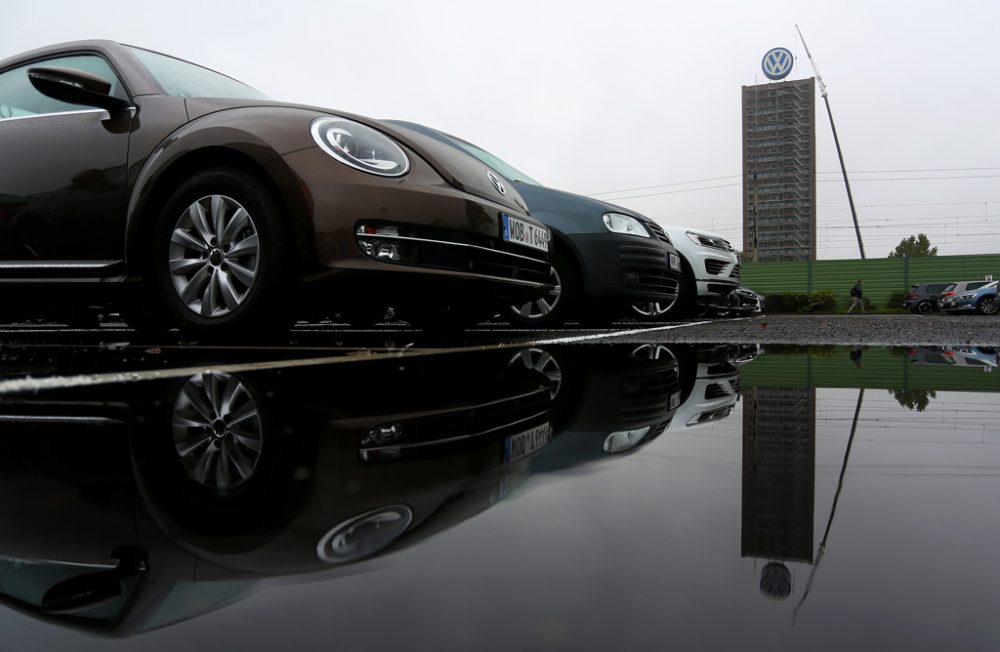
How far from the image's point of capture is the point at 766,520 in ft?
3.21

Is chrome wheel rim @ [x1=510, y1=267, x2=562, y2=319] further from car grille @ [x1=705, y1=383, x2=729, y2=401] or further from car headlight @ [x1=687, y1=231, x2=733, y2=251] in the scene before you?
car grille @ [x1=705, y1=383, x2=729, y2=401]

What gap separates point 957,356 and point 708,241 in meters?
5.26

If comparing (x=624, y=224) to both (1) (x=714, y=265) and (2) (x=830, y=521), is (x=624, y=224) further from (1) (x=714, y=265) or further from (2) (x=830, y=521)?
(2) (x=830, y=521)

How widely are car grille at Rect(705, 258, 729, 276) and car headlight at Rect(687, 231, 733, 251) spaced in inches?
6.6

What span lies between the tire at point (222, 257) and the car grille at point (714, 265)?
5.95 meters

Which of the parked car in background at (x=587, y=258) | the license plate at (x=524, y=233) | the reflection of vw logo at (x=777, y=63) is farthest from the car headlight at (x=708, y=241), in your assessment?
the reflection of vw logo at (x=777, y=63)

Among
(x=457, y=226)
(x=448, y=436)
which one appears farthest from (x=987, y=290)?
(x=448, y=436)

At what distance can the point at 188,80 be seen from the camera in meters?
4.05

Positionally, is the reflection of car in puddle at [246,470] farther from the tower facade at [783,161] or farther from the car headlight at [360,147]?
the tower facade at [783,161]

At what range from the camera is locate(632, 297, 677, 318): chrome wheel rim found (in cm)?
792

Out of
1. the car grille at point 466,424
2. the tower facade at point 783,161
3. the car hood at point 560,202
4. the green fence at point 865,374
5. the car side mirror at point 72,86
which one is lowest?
the car grille at point 466,424

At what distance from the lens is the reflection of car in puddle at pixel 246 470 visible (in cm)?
83

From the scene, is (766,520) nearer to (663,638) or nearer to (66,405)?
(663,638)

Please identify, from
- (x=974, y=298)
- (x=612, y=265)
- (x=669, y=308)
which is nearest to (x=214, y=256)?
(x=612, y=265)
